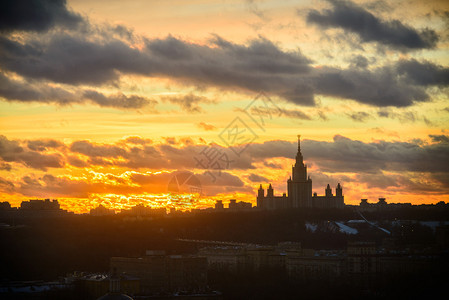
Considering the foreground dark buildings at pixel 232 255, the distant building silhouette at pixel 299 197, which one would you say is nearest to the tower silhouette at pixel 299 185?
the distant building silhouette at pixel 299 197

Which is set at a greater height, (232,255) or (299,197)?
(299,197)

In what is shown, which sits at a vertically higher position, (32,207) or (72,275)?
(32,207)

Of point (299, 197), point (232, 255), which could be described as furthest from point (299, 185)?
point (232, 255)

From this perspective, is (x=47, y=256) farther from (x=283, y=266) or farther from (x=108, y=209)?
(x=108, y=209)

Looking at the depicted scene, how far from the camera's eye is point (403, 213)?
6398 inches

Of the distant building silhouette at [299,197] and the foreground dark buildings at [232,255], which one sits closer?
the foreground dark buildings at [232,255]

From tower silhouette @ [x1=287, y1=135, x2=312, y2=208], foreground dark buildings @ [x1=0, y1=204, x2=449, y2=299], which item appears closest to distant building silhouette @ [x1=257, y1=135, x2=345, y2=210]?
tower silhouette @ [x1=287, y1=135, x2=312, y2=208]

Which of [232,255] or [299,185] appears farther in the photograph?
[299,185]

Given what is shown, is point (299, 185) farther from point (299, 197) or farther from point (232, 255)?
point (232, 255)

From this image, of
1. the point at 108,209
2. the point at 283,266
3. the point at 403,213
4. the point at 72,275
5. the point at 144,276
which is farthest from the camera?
the point at 108,209

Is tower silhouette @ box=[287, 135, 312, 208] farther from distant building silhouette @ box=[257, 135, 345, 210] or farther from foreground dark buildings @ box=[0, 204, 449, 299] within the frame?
foreground dark buildings @ box=[0, 204, 449, 299]

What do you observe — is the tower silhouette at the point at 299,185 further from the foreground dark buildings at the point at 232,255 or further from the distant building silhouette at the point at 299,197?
the foreground dark buildings at the point at 232,255

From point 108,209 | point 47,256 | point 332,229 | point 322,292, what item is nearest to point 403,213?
point 332,229

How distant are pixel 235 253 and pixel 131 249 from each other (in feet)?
50.4
